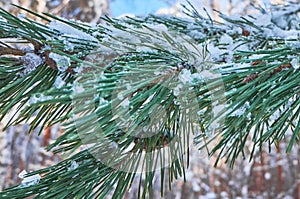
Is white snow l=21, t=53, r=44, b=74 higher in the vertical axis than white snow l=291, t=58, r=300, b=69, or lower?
higher

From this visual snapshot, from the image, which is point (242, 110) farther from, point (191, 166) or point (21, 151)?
point (191, 166)

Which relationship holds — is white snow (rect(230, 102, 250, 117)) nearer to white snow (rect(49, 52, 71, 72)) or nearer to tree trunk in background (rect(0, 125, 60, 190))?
white snow (rect(49, 52, 71, 72))

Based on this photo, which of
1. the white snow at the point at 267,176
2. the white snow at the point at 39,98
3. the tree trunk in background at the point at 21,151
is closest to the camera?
the white snow at the point at 39,98

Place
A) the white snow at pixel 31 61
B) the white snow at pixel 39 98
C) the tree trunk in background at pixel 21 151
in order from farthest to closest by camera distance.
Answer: the tree trunk in background at pixel 21 151, the white snow at pixel 31 61, the white snow at pixel 39 98

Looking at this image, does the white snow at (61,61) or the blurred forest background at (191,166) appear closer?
the white snow at (61,61)

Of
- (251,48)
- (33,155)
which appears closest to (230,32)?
(251,48)

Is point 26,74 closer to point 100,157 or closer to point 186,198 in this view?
point 100,157

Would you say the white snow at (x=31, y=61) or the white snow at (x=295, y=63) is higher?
the white snow at (x=31, y=61)

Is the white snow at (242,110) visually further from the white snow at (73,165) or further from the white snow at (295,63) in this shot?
the white snow at (73,165)

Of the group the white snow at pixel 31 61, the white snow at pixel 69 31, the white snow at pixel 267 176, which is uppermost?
the white snow at pixel 69 31

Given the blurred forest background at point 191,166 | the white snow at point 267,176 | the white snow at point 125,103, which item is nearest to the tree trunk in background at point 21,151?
the blurred forest background at point 191,166

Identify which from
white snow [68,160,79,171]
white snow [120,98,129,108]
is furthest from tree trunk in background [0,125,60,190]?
white snow [120,98,129,108]
